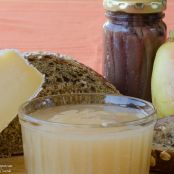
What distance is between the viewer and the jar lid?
0.83 metres

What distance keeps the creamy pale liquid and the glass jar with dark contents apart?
28 cm

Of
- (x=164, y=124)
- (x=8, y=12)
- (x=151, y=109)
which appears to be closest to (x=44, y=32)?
(x=8, y=12)

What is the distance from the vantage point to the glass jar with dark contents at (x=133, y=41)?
85 cm

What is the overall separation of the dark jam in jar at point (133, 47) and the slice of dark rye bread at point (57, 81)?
0.06 metres

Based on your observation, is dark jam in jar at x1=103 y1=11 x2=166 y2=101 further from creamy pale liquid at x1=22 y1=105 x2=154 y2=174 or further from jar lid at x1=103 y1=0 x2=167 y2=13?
creamy pale liquid at x1=22 y1=105 x2=154 y2=174

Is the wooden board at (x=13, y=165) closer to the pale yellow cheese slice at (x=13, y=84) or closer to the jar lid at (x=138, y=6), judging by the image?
the pale yellow cheese slice at (x=13, y=84)

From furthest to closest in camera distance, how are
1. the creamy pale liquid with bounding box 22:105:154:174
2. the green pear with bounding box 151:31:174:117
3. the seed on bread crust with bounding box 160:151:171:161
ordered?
the green pear with bounding box 151:31:174:117
the seed on bread crust with bounding box 160:151:171:161
the creamy pale liquid with bounding box 22:105:154:174

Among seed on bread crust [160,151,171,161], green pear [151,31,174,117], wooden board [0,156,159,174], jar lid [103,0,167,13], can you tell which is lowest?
wooden board [0,156,159,174]

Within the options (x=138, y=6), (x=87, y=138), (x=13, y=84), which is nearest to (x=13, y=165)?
(x=13, y=84)

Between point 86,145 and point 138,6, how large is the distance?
359mm

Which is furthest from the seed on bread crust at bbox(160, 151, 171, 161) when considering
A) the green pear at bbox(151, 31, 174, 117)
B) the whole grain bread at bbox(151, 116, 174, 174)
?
the green pear at bbox(151, 31, 174, 117)

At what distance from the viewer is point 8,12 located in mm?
1643

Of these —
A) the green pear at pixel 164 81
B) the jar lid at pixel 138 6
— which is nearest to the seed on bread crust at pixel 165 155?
the green pear at pixel 164 81

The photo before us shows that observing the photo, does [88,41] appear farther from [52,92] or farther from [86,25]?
[52,92]
